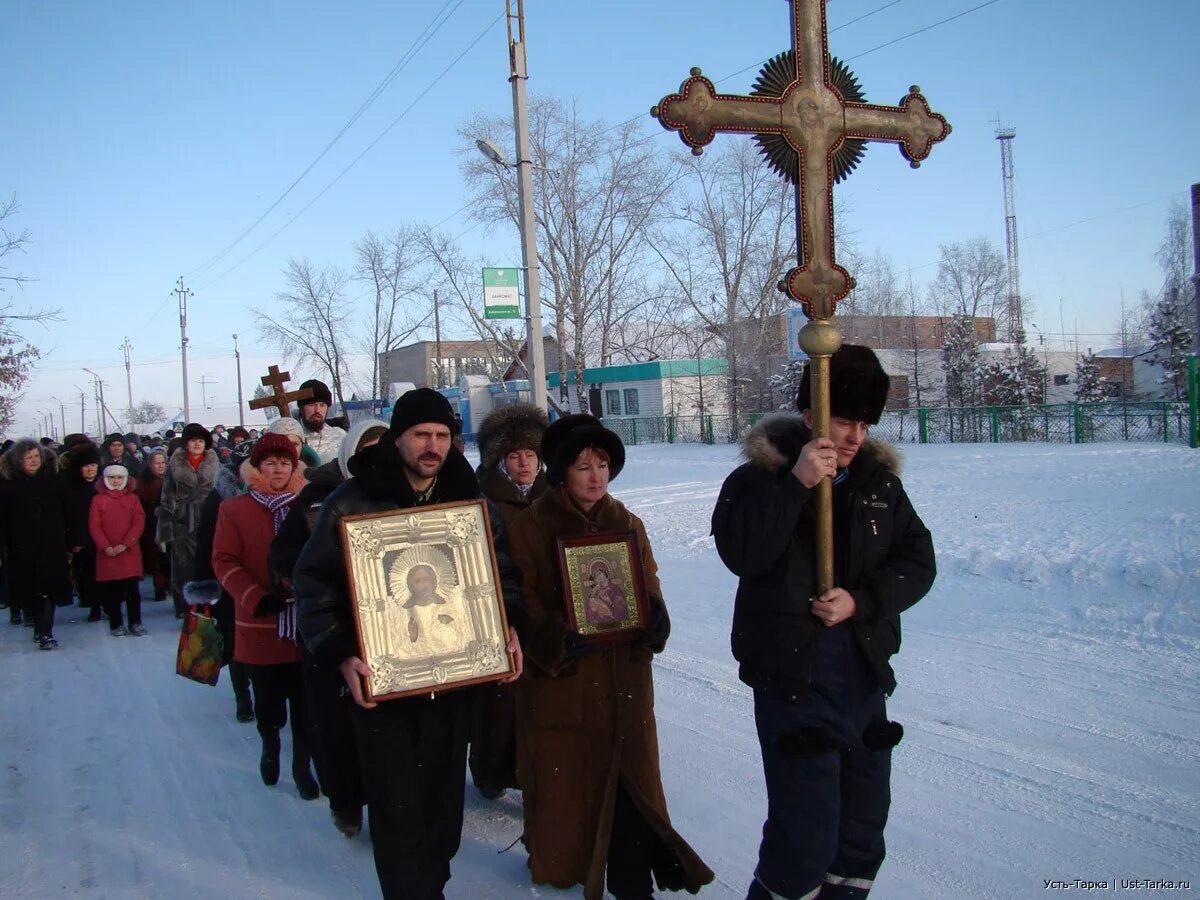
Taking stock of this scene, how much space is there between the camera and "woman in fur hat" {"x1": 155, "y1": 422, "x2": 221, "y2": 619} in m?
9.72

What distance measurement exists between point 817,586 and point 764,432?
52 cm

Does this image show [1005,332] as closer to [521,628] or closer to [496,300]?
[496,300]

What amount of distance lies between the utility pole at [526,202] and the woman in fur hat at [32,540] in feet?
18.5

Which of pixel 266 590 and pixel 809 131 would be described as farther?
pixel 266 590

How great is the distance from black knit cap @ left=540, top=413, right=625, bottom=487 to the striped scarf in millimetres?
1971

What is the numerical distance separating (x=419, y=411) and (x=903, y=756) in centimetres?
337

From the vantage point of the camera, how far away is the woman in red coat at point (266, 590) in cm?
532

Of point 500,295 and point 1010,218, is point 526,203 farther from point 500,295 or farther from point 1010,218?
point 1010,218

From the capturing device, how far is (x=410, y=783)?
3377 mm

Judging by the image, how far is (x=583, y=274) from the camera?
1419 inches

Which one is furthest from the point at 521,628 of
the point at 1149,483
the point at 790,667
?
the point at 1149,483

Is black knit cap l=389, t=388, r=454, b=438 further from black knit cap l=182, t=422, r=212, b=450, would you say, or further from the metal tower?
the metal tower

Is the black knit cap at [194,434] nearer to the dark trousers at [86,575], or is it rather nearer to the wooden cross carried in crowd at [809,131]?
the dark trousers at [86,575]

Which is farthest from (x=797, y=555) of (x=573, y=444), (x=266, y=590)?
(x=266, y=590)
